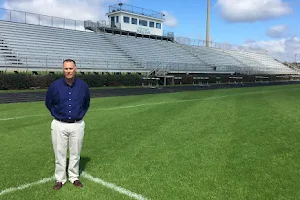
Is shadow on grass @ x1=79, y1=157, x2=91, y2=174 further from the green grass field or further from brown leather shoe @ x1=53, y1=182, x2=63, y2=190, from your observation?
brown leather shoe @ x1=53, y1=182, x2=63, y2=190

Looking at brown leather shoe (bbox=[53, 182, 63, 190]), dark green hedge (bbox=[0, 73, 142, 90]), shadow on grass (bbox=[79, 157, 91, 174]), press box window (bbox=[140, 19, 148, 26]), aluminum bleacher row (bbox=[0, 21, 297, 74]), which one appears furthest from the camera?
press box window (bbox=[140, 19, 148, 26])

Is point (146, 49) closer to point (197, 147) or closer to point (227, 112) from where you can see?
point (227, 112)

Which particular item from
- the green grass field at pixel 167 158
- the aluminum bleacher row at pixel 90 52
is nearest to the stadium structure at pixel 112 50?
the aluminum bleacher row at pixel 90 52

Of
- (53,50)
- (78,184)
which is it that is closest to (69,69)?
(78,184)

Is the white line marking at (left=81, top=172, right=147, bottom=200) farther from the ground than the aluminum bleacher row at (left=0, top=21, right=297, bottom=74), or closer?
closer

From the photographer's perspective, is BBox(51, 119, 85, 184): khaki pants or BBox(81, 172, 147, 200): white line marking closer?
BBox(81, 172, 147, 200): white line marking

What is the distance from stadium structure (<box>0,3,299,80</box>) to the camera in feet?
90.1

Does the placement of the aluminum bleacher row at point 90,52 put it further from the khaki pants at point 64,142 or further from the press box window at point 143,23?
the khaki pants at point 64,142

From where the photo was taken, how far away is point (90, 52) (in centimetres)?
3344

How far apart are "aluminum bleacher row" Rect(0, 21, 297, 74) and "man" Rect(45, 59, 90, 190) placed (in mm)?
21637

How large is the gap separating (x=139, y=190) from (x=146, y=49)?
129 feet

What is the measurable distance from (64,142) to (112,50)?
33.4m

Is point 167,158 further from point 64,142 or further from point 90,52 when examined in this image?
point 90,52

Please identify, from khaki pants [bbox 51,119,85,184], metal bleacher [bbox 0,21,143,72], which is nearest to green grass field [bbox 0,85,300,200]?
khaki pants [bbox 51,119,85,184]
